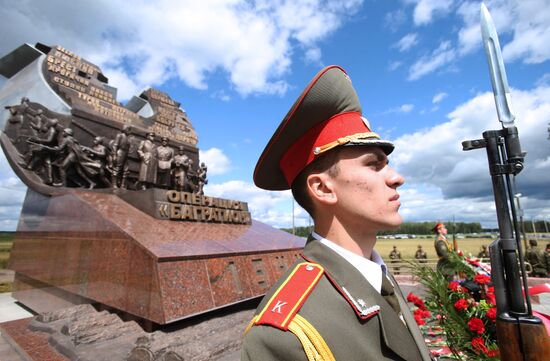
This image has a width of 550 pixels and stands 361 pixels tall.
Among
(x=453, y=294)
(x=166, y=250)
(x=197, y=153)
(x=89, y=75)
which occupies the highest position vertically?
(x=89, y=75)

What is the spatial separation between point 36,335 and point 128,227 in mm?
1856

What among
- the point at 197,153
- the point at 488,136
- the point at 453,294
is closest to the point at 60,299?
the point at 453,294

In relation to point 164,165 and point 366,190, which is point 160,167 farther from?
point 366,190

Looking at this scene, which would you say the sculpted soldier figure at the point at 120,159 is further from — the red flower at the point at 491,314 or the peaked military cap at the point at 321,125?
the red flower at the point at 491,314

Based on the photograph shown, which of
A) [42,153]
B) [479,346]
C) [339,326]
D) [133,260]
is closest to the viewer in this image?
[339,326]

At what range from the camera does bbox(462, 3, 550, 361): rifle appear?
1.28 meters

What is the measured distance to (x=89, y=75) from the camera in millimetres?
11172

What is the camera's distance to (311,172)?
1400 mm

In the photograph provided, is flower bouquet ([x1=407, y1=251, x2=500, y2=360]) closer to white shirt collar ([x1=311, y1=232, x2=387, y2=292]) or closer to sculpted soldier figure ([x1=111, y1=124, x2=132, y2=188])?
white shirt collar ([x1=311, y1=232, x2=387, y2=292])

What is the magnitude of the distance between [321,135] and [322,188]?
0.23m

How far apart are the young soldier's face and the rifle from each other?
58cm

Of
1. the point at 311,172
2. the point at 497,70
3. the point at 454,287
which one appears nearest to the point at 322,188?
the point at 311,172

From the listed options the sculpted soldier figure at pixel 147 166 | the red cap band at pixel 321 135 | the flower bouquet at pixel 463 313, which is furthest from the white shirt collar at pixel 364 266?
the sculpted soldier figure at pixel 147 166

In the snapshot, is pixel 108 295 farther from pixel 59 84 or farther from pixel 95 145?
pixel 59 84
